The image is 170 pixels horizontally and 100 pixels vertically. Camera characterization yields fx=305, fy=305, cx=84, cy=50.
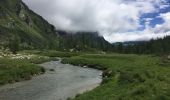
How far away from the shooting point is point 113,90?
44281 millimetres

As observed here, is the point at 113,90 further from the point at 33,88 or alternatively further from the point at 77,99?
the point at 33,88

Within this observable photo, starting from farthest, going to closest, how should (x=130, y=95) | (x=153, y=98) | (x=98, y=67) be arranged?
1. (x=98, y=67)
2. (x=130, y=95)
3. (x=153, y=98)

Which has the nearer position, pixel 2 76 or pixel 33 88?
pixel 33 88

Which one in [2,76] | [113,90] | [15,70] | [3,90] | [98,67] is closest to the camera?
[113,90]

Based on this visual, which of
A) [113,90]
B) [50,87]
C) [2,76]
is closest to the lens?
[113,90]

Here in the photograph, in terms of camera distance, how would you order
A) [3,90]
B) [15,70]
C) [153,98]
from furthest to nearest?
[15,70], [3,90], [153,98]

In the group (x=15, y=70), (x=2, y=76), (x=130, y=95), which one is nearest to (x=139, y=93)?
(x=130, y=95)

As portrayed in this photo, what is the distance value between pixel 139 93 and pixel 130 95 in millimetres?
1136

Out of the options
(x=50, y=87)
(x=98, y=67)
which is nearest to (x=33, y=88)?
(x=50, y=87)

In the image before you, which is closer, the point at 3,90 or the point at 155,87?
the point at 155,87

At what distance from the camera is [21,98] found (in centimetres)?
4619

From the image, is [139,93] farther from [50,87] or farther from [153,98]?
[50,87]

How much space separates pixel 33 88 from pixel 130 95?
25974 millimetres

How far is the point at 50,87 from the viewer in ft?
191
